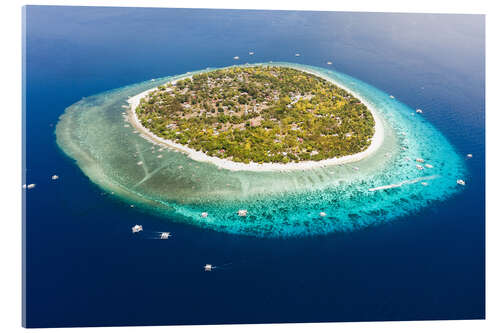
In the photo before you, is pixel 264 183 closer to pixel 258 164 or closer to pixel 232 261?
pixel 258 164

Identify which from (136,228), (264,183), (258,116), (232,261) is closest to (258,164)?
(264,183)

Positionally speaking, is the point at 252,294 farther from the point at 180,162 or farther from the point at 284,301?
the point at 180,162

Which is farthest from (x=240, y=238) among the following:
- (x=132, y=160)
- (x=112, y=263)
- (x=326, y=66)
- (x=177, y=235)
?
(x=326, y=66)

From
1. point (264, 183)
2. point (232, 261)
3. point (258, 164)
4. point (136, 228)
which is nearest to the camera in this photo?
point (232, 261)

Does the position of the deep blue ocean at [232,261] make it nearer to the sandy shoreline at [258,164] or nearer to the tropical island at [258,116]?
the sandy shoreline at [258,164]

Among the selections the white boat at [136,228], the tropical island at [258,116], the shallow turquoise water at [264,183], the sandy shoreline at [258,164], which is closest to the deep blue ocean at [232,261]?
the white boat at [136,228]

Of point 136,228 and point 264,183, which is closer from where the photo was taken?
point 136,228
